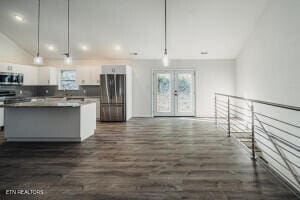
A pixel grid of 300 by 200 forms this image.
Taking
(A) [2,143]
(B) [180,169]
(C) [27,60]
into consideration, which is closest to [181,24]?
(B) [180,169]

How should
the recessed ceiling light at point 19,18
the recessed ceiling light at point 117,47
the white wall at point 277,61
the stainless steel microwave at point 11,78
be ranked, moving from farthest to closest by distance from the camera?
the recessed ceiling light at point 117,47, the stainless steel microwave at point 11,78, the recessed ceiling light at point 19,18, the white wall at point 277,61

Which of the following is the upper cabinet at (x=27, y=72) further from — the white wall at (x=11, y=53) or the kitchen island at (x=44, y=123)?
the kitchen island at (x=44, y=123)

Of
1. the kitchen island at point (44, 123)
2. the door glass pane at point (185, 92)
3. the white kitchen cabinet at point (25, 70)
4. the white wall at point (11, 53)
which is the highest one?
the white wall at point (11, 53)

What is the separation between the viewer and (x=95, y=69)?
318 inches

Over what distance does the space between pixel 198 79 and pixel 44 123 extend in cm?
604

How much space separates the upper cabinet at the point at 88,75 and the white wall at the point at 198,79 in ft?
1.83

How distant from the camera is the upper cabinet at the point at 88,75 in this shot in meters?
8.07

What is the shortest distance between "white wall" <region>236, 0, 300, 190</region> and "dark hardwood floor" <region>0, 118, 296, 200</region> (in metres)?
0.97

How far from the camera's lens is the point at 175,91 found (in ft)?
28.1

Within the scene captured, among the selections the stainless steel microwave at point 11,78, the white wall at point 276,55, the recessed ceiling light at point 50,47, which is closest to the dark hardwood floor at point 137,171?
the white wall at point 276,55

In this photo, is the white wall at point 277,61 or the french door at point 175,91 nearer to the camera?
the white wall at point 277,61

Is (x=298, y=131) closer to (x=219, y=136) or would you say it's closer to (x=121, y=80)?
(x=219, y=136)

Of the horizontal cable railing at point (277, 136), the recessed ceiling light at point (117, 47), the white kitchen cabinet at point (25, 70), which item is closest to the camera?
the horizontal cable railing at point (277, 136)

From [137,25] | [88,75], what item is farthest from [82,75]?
[137,25]
